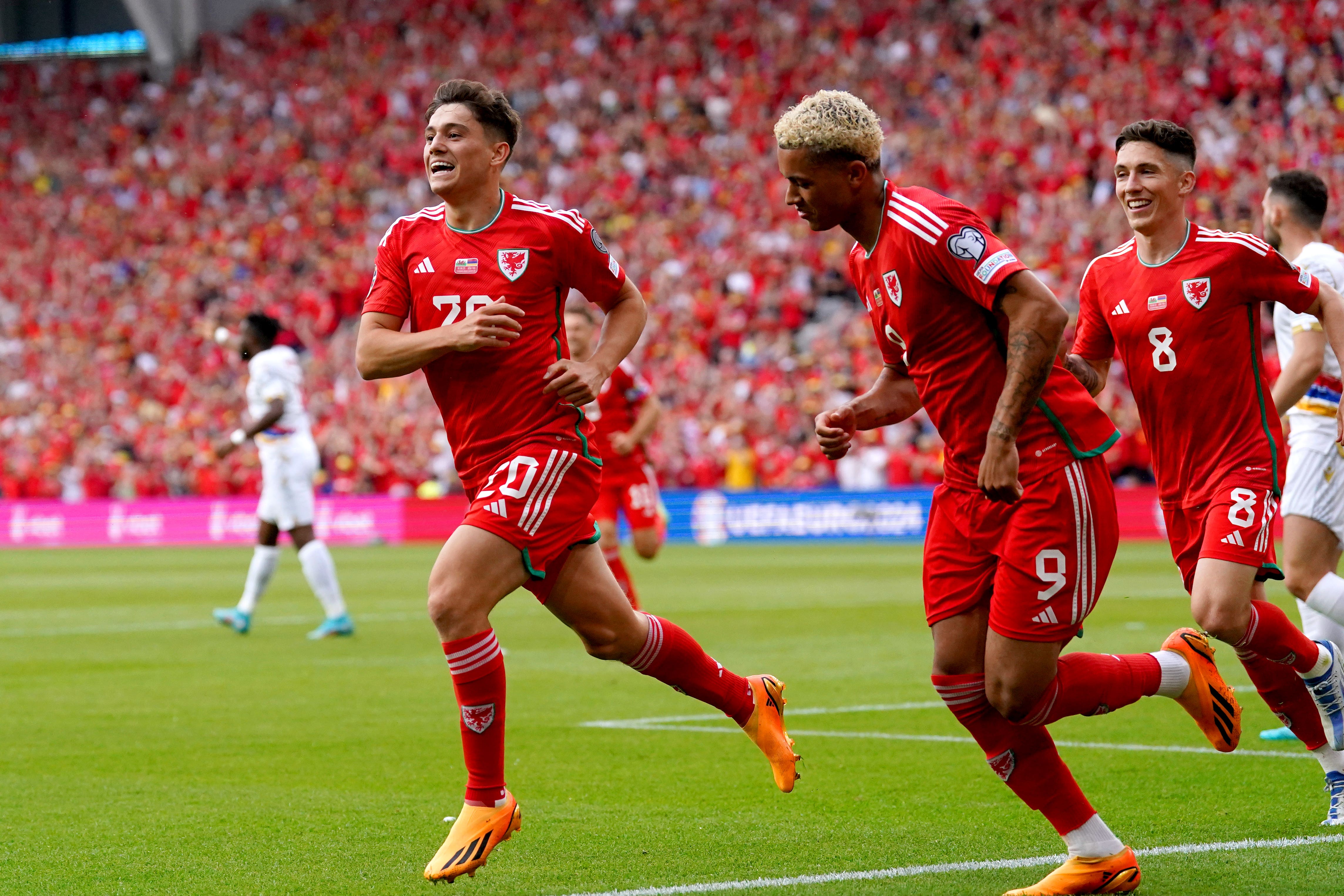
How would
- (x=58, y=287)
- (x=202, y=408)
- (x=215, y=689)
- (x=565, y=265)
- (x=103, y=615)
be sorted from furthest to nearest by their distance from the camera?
(x=58, y=287) < (x=202, y=408) < (x=103, y=615) < (x=215, y=689) < (x=565, y=265)

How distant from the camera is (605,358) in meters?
5.86

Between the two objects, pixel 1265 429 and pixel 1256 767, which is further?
pixel 1256 767

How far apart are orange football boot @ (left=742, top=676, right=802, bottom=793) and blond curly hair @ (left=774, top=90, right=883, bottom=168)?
213cm

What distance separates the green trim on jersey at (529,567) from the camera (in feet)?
18.2

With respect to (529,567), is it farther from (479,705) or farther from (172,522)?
(172,522)

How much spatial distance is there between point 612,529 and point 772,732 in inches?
297

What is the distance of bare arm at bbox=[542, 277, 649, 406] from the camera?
5594 millimetres

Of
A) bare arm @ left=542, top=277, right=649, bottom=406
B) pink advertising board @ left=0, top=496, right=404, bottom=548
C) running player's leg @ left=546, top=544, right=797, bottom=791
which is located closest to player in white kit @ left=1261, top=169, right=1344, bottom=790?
running player's leg @ left=546, top=544, right=797, bottom=791

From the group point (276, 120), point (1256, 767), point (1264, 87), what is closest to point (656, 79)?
point (276, 120)

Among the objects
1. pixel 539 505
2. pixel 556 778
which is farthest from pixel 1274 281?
pixel 556 778

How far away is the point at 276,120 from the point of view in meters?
40.7

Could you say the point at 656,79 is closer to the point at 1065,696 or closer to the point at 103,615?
the point at 103,615

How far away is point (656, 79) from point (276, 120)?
996 cm

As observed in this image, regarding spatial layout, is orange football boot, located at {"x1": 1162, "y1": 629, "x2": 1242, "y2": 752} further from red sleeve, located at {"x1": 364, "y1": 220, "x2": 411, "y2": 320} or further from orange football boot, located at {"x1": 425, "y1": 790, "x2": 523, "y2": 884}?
red sleeve, located at {"x1": 364, "y1": 220, "x2": 411, "y2": 320}
